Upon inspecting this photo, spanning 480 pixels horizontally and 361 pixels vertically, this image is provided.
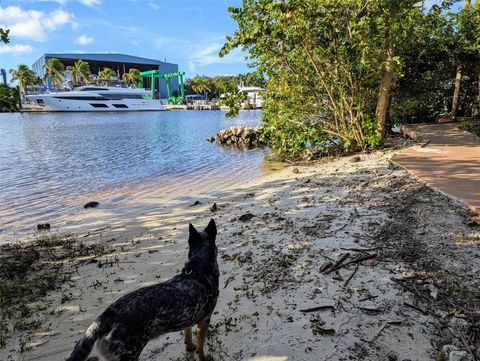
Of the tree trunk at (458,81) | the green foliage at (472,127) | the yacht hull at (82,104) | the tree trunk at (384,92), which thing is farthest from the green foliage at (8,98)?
the yacht hull at (82,104)

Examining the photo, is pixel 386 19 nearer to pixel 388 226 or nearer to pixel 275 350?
pixel 388 226

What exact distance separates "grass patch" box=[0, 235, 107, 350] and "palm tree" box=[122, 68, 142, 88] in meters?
112

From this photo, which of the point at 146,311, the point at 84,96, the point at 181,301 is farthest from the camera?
the point at 84,96

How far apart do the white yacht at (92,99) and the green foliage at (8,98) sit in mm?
76522

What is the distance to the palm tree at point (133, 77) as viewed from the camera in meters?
108

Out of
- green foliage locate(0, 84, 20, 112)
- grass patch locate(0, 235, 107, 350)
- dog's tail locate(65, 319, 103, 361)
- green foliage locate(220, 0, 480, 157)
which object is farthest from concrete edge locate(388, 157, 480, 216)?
green foliage locate(0, 84, 20, 112)

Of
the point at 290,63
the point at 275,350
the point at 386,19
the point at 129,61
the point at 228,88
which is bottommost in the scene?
Answer: the point at 275,350

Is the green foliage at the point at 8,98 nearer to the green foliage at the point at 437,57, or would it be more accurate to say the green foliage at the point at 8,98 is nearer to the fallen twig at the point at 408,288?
the fallen twig at the point at 408,288

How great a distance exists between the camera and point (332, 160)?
1164 cm

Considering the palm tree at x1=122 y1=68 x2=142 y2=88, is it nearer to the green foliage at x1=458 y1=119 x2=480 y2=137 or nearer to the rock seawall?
the rock seawall

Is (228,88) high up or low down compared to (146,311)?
up

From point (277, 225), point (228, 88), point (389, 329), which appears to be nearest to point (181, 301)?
point (389, 329)

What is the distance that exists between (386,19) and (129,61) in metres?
128

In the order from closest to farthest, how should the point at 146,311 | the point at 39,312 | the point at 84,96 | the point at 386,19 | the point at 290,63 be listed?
1. the point at 146,311
2. the point at 39,312
3. the point at 386,19
4. the point at 290,63
5. the point at 84,96
